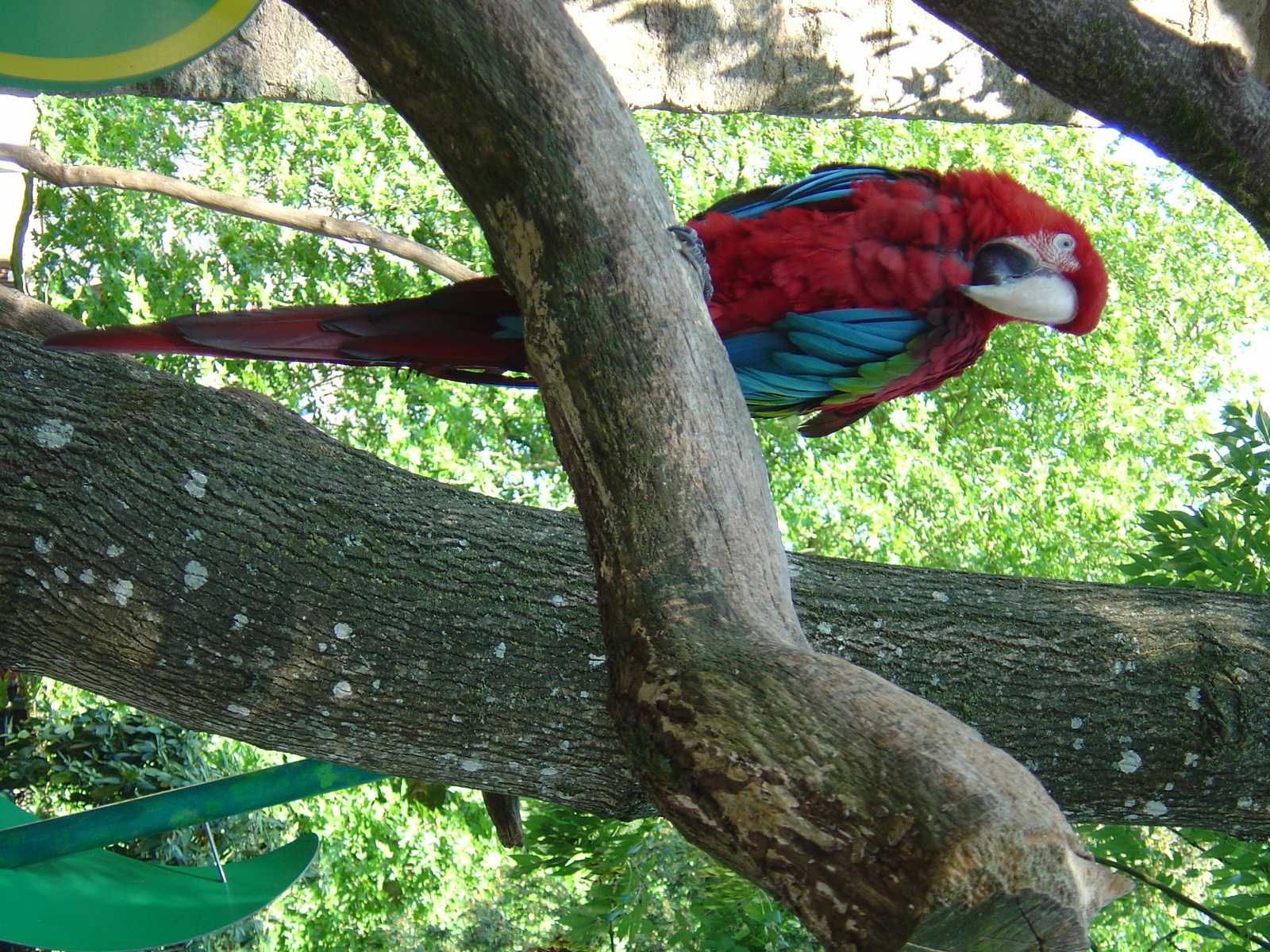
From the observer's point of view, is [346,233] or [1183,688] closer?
[1183,688]

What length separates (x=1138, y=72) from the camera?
148cm

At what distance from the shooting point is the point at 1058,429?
5.68 meters

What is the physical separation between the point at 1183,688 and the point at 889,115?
2309 mm

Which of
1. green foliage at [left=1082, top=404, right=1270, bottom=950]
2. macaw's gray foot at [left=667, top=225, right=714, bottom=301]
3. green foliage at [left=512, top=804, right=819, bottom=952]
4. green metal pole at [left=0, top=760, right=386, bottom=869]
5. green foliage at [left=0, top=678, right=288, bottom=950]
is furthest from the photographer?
green foliage at [left=0, top=678, right=288, bottom=950]

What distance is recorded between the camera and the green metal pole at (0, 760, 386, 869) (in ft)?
5.27

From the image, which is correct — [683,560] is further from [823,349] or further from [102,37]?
[823,349]

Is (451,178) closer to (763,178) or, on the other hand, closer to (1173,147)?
(1173,147)

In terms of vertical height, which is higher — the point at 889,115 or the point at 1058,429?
the point at 889,115

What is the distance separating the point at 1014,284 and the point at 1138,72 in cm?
40

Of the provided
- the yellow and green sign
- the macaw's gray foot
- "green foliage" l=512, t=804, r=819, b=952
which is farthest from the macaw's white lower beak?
"green foliage" l=512, t=804, r=819, b=952

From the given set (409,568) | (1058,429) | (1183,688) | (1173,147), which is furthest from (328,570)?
(1058,429)

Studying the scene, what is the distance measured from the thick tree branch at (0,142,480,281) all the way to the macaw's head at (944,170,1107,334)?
1.41 m

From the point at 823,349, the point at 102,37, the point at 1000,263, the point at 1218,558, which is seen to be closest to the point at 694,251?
the point at 823,349

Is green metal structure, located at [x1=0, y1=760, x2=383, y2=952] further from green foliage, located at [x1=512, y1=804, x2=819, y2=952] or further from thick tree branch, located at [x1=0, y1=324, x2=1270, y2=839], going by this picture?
green foliage, located at [x1=512, y1=804, x2=819, y2=952]
